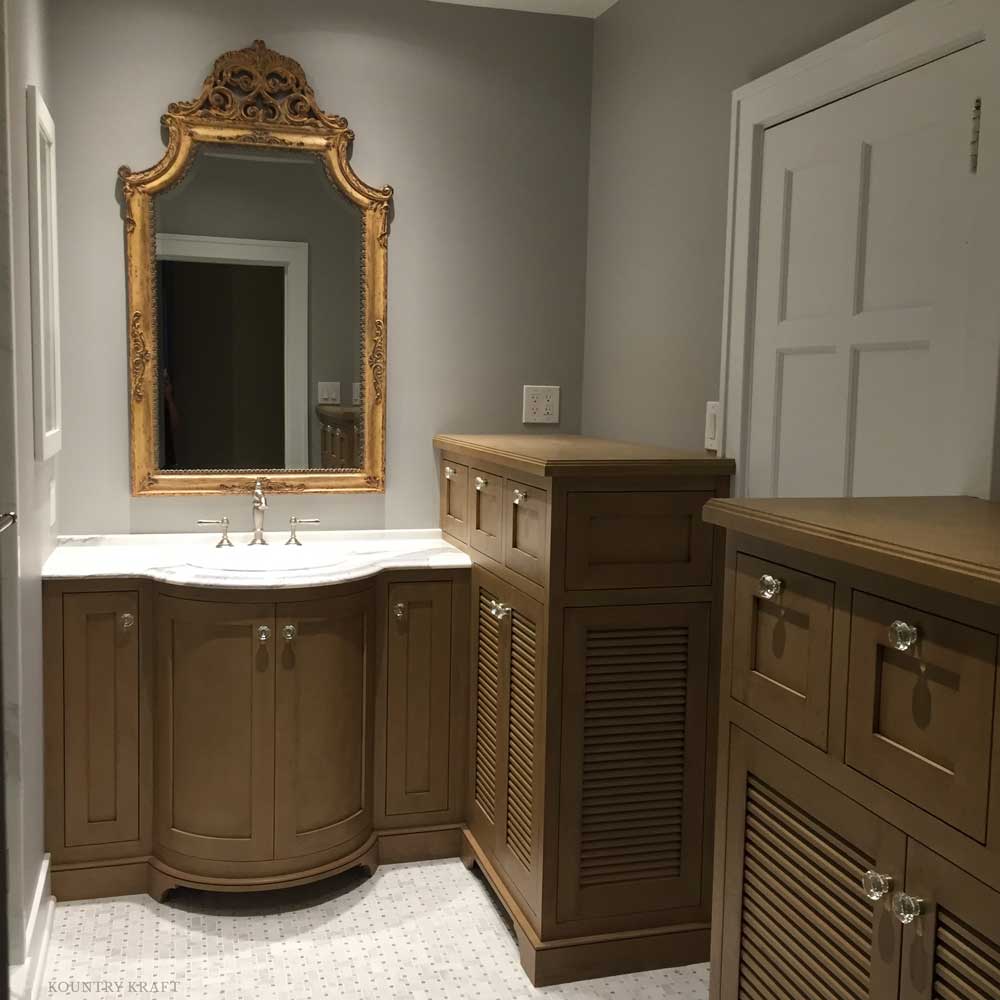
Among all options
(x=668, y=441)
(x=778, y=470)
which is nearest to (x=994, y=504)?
(x=778, y=470)

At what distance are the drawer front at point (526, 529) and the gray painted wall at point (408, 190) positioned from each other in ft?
2.37

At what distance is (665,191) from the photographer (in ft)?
8.98

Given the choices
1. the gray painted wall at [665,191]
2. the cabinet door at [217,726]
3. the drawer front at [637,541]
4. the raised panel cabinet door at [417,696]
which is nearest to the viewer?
the drawer front at [637,541]

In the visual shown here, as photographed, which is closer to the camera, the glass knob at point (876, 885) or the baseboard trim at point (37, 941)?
the glass knob at point (876, 885)

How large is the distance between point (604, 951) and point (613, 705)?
1.78 ft

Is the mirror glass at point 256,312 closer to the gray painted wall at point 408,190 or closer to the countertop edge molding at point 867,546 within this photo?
the gray painted wall at point 408,190

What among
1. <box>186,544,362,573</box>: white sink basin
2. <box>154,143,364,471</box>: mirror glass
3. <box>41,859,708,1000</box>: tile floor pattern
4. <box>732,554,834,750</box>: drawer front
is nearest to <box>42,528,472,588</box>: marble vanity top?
<box>186,544,362,573</box>: white sink basin

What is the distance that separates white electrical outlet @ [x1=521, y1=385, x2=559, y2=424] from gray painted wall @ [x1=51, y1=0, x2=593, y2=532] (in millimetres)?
33

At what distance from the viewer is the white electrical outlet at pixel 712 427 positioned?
2465 mm

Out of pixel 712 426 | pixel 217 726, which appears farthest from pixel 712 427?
pixel 217 726

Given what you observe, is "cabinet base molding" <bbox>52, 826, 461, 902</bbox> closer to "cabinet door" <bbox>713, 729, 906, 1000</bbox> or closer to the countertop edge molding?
"cabinet door" <bbox>713, 729, 906, 1000</bbox>

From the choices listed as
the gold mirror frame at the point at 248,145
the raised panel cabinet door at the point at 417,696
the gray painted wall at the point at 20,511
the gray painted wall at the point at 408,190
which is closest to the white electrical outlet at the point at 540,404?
the gray painted wall at the point at 408,190

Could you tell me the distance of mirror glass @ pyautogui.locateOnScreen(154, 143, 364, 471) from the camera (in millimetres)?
2873

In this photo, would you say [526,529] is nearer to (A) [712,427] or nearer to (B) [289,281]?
(A) [712,427]
